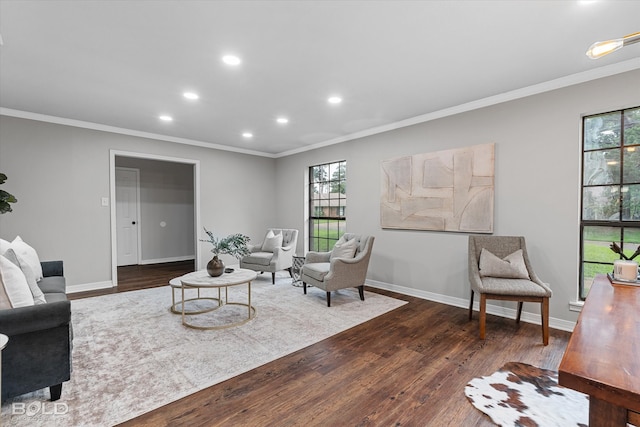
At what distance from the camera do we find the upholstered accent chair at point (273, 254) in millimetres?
4906

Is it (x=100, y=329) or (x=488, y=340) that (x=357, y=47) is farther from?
(x=100, y=329)

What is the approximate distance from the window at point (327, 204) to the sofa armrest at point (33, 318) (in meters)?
4.04

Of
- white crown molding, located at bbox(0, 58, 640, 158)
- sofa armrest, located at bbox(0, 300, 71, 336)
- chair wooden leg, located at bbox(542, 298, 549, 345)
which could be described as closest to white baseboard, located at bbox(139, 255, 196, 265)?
white crown molding, located at bbox(0, 58, 640, 158)

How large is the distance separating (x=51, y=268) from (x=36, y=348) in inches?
84.2

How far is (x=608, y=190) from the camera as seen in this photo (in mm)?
2846

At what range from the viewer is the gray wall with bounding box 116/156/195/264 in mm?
6922

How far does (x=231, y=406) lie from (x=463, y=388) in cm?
155

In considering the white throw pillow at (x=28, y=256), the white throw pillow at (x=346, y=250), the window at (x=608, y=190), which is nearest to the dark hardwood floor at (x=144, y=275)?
the white throw pillow at (x=28, y=256)

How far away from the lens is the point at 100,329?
3021 millimetres

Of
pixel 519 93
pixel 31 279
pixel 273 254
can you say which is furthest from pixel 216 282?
pixel 519 93

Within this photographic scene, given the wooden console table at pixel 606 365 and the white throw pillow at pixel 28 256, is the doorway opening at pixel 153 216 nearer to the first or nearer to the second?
the white throw pillow at pixel 28 256

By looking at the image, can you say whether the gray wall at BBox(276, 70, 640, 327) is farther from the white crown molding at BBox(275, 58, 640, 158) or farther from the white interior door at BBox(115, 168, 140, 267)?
the white interior door at BBox(115, 168, 140, 267)

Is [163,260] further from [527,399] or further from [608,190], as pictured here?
[608,190]

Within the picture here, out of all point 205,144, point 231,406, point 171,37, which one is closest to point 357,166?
point 205,144
